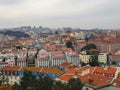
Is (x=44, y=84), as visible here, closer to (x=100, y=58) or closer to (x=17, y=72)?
(x=17, y=72)

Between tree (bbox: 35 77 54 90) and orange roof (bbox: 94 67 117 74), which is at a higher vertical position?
tree (bbox: 35 77 54 90)

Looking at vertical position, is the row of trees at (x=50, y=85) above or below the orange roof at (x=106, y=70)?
above

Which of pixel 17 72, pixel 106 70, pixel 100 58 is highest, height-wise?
pixel 106 70

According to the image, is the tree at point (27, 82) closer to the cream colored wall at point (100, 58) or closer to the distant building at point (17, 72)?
the distant building at point (17, 72)

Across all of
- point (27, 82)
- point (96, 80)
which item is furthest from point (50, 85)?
point (96, 80)

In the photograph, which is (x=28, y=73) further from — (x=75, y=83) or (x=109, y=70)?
(x=109, y=70)

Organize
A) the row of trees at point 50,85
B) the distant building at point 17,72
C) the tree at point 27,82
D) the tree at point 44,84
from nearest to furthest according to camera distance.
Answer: the row of trees at point 50,85
the tree at point 44,84
the tree at point 27,82
the distant building at point 17,72

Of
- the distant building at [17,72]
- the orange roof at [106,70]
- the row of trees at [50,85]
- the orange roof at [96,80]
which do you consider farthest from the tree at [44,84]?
the distant building at [17,72]

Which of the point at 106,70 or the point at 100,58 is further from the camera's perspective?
the point at 100,58

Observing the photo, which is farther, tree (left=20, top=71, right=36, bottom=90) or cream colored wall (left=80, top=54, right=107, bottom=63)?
cream colored wall (left=80, top=54, right=107, bottom=63)

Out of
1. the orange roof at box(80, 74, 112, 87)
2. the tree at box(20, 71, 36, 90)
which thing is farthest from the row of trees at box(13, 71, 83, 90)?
the orange roof at box(80, 74, 112, 87)

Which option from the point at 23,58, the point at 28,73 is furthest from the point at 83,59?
the point at 28,73

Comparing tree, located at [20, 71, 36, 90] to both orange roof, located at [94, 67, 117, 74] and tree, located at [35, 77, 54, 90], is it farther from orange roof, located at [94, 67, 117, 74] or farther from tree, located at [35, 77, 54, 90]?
orange roof, located at [94, 67, 117, 74]

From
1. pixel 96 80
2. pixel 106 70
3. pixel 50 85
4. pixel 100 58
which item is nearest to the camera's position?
pixel 50 85
